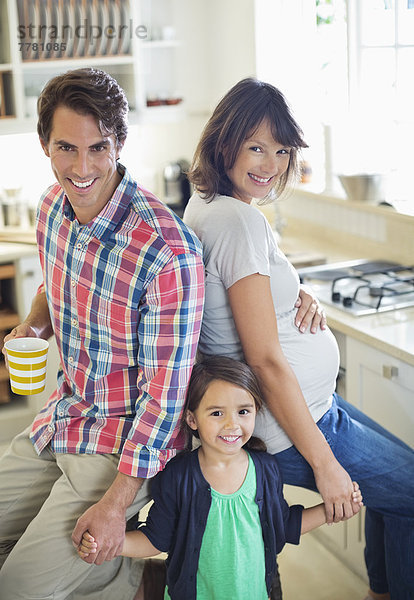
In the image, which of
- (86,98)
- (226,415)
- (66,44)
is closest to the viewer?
(86,98)

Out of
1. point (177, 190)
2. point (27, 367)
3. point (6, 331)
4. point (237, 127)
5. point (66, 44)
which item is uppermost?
point (66, 44)

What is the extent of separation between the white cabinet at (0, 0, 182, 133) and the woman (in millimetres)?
2138

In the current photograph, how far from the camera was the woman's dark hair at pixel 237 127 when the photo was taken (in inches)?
66.0

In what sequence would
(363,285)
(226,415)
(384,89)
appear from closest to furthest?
(226,415) < (363,285) < (384,89)

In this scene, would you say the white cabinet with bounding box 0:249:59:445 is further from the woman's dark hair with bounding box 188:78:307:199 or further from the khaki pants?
the woman's dark hair with bounding box 188:78:307:199

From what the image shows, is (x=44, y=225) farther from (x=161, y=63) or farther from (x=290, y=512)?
(x=161, y=63)

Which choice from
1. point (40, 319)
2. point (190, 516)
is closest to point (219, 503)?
point (190, 516)

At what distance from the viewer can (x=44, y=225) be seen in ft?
6.14

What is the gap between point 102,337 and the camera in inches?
66.6

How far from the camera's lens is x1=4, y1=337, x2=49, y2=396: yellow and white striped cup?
1.70m

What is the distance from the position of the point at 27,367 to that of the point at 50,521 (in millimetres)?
340

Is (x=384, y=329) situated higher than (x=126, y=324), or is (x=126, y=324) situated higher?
(x=126, y=324)

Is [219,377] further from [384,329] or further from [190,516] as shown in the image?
[384,329]

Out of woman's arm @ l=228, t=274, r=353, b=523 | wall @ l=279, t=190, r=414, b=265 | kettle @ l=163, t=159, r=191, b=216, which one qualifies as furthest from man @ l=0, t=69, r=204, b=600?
kettle @ l=163, t=159, r=191, b=216
